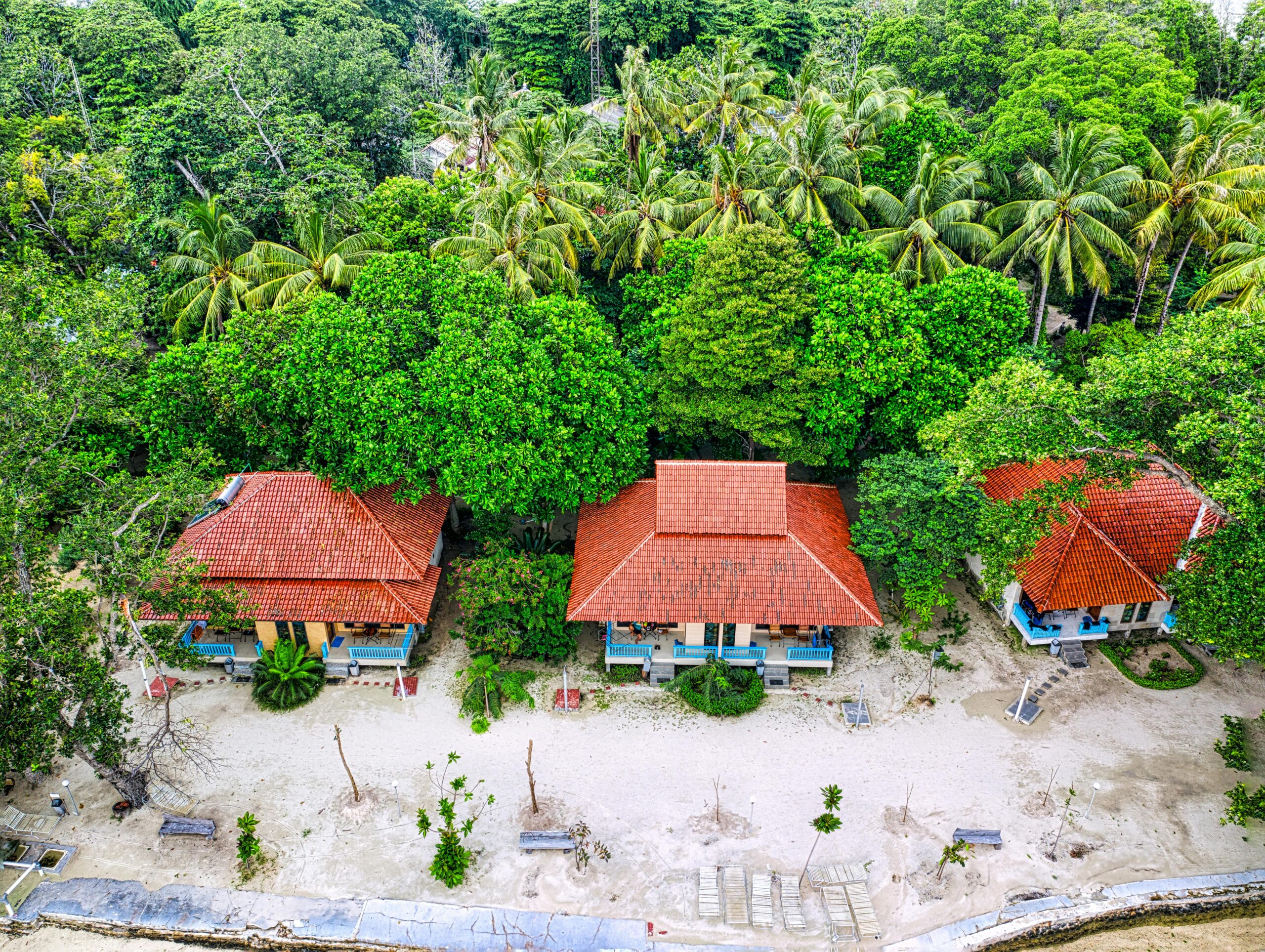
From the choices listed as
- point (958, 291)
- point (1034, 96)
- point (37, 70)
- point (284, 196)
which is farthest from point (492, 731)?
point (37, 70)

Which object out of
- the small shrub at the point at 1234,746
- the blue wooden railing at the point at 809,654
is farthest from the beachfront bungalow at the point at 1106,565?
the blue wooden railing at the point at 809,654

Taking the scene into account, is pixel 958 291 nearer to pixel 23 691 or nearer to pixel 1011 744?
pixel 1011 744

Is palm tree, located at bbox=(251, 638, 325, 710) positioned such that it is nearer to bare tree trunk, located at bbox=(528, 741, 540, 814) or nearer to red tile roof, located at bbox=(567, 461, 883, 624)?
bare tree trunk, located at bbox=(528, 741, 540, 814)

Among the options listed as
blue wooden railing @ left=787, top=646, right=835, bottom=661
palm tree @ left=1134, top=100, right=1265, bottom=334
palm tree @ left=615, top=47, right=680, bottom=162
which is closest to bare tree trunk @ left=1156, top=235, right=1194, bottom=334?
palm tree @ left=1134, top=100, right=1265, bottom=334

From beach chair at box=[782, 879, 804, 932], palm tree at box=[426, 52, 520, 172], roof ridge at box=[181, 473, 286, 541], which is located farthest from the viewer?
palm tree at box=[426, 52, 520, 172]

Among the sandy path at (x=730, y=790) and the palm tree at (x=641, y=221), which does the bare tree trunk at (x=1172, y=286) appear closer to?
the sandy path at (x=730, y=790)

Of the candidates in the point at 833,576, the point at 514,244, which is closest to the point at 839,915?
the point at 833,576
